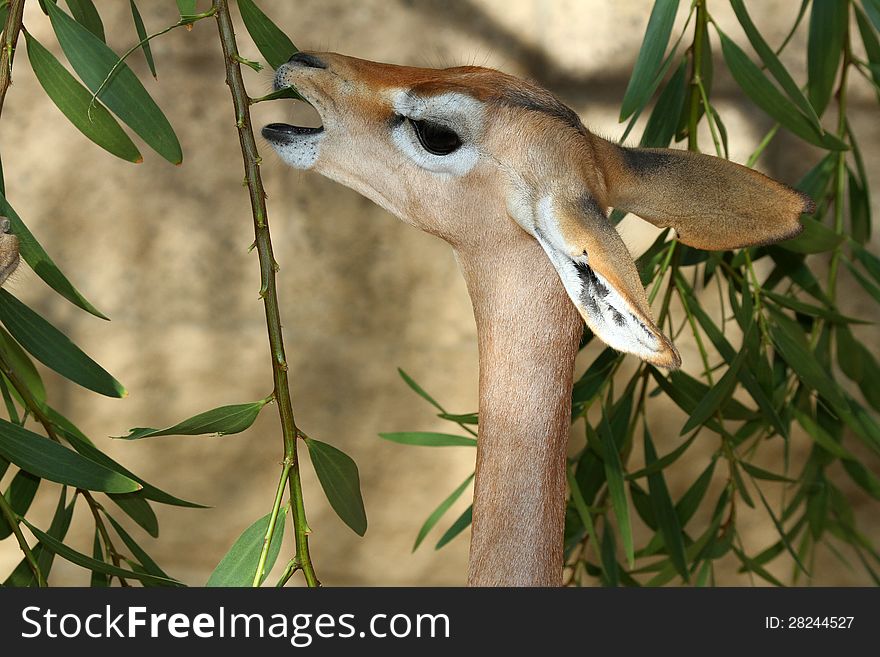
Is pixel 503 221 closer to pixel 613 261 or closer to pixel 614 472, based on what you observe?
pixel 613 261

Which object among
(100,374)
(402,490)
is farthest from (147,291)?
(100,374)

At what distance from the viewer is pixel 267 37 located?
3.15ft

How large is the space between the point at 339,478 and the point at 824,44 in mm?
955

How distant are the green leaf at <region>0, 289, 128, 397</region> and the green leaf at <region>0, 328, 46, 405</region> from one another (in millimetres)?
60

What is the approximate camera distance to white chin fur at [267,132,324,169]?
953mm

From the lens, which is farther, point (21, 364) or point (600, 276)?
point (21, 364)

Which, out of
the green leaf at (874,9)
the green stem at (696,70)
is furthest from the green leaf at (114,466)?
the green leaf at (874,9)

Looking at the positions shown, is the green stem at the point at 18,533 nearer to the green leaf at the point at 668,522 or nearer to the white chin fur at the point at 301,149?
the white chin fur at the point at 301,149

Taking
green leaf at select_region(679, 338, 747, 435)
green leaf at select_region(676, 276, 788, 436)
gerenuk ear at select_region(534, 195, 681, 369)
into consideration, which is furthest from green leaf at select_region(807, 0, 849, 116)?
gerenuk ear at select_region(534, 195, 681, 369)

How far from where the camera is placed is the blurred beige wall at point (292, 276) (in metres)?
1.99

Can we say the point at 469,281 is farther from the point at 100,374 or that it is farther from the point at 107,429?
the point at 107,429

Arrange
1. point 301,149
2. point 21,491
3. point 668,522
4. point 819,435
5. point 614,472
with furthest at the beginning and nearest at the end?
point 819,435 < point 668,522 < point 614,472 < point 21,491 < point 301,149

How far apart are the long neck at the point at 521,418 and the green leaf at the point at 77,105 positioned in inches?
14.0

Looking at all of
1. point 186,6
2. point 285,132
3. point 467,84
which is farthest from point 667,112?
point 186,6
